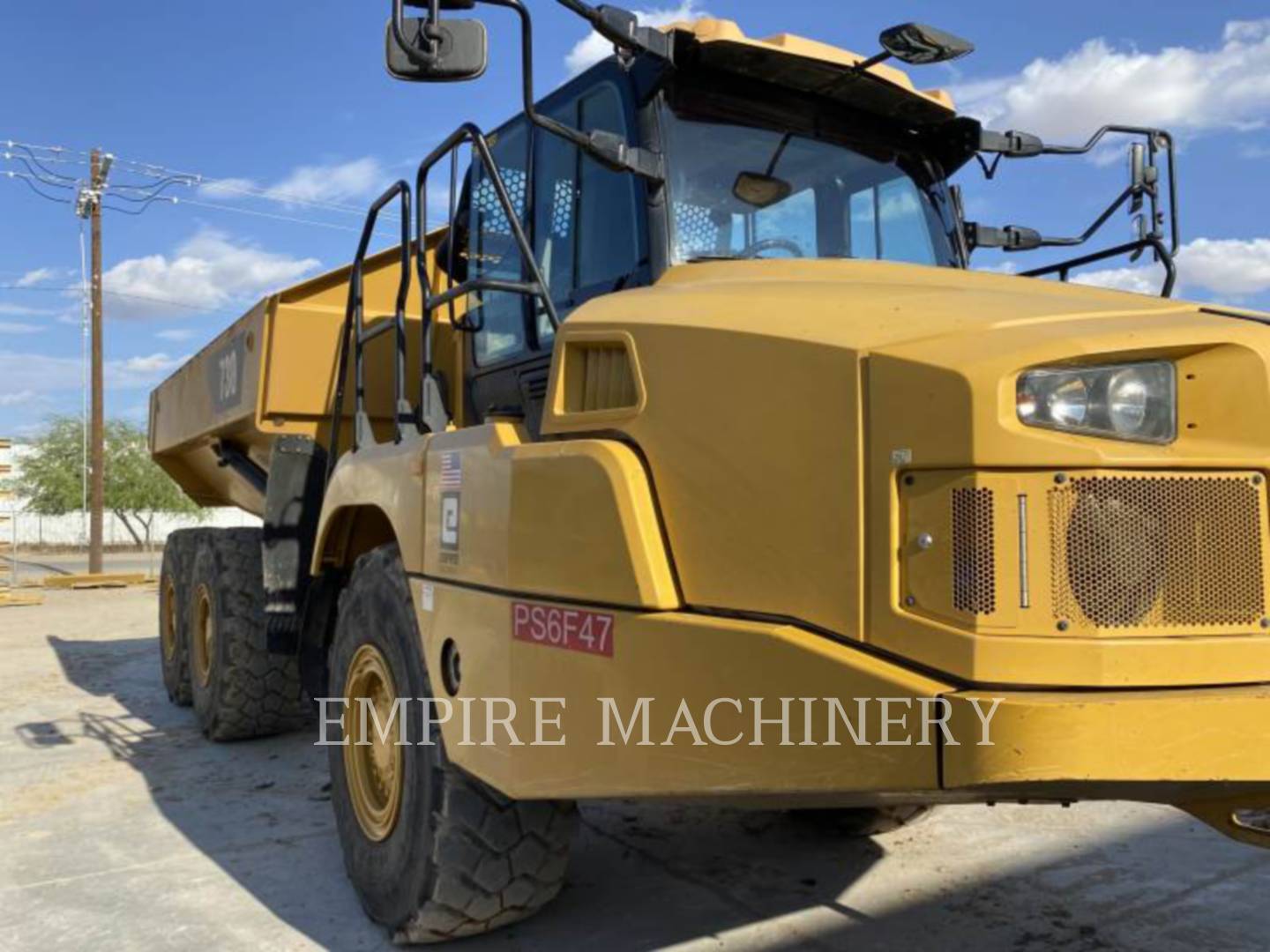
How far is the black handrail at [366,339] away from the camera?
385cm

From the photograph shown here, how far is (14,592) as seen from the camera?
17297 mm

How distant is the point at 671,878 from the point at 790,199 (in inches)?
96.1

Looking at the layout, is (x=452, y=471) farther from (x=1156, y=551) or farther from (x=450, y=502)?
(x=1156, y=551)

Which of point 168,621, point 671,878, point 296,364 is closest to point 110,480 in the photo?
point 168,621

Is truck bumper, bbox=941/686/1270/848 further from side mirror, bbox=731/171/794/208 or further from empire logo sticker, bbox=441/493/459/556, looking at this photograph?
side mirror, bbox=731/171/794/208

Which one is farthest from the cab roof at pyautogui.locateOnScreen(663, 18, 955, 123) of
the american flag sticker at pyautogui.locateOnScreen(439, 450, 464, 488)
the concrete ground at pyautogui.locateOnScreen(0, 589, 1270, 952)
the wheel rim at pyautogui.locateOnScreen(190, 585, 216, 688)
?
the wheel rim at pyautogui.locateOnScreen(190, 585, 216, 688)

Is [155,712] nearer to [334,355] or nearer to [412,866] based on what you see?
[334,355]

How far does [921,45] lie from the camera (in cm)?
289

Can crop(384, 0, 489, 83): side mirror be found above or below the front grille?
above

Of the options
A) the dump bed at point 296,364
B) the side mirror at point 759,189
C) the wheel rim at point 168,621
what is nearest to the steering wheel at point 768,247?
the side mirror at point 759,189

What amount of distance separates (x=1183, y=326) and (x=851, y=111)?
5.52 feet

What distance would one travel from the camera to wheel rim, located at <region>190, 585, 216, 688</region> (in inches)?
264

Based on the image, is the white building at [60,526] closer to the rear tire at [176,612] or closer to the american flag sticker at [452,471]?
the rear tire at [176,612]

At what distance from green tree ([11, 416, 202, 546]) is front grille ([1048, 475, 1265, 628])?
4216 centimetres
